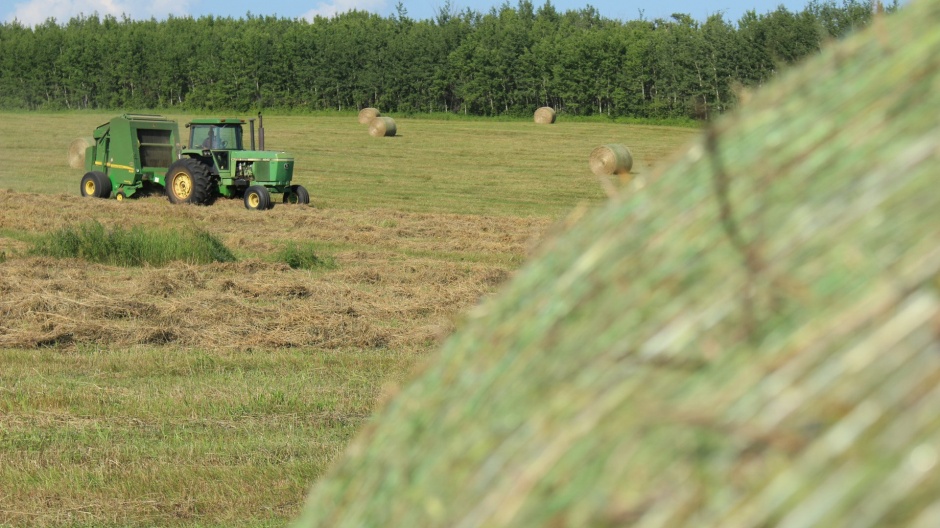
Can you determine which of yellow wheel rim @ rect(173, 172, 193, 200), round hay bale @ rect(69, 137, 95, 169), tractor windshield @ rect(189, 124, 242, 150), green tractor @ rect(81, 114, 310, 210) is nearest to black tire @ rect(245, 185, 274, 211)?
green tractor @ rect(81, 114, 310, 210)

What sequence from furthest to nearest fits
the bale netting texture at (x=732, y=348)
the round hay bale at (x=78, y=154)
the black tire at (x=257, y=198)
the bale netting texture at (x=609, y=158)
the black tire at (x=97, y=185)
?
the round hay bale at (x=78, y=154) < the bale netting texture at (x=609, y=158) < the black tire at (x=97, y=185) < the black tire at (x=257, y=198) < the bale netting texture at (x=732, y=348)

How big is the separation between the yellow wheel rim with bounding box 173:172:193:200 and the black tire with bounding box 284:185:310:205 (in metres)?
1.82

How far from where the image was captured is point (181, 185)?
20.3 metres

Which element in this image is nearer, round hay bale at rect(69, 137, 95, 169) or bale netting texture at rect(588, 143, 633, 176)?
bale netting texture at rect(588, 143, 633, 176)

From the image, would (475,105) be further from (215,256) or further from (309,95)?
(215,256)

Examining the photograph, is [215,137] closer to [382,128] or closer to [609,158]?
[609,158]

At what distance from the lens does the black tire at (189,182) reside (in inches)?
777

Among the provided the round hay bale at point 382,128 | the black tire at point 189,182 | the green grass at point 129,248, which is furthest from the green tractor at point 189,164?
the round hay bale at point 382,128

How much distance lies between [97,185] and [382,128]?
68.2ft

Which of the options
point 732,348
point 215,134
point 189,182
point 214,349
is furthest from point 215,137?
point 732,348

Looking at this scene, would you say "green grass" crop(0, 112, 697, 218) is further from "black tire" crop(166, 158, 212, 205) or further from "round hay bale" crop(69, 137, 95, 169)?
"black tire" crop(166, 158, 212, 205)

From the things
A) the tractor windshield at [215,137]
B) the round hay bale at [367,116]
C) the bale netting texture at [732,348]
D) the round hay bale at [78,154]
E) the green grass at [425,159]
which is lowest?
the green grass at [425,159]

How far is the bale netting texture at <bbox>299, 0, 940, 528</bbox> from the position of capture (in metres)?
1.32

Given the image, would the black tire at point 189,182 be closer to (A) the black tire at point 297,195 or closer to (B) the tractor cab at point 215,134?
(B) the tractor cab at point 215,134
